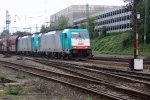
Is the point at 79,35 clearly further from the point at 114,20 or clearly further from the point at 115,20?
the point at 114,20

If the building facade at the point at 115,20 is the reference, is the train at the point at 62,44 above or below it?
below

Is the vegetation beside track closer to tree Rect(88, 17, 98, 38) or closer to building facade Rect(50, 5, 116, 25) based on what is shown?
tree Rect(88, 17, 98, 38)

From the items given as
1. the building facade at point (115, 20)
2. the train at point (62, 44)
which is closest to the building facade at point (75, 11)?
the building facade at point (115, 20)

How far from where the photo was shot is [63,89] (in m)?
15.5

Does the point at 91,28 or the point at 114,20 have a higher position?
the point at 114,20

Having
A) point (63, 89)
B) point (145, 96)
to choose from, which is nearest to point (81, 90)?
point (63, 89)

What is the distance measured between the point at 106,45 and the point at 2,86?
61.1 metres

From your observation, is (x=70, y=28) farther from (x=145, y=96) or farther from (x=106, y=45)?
(x=106, y=45)

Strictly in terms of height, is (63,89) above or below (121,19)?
below

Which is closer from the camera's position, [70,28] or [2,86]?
[2,86]

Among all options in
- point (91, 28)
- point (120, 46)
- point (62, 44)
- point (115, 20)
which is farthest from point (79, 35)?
point (115, 20)

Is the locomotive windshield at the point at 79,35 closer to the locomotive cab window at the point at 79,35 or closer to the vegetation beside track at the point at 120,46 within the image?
the locomotive cab window at the point at 79,35

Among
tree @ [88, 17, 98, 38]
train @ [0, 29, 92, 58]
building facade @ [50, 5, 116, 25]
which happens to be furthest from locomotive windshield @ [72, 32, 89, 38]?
building facade @ [50, 5, 116, 25]

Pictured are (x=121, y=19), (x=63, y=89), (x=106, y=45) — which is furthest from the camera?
(x=121, y=19)
